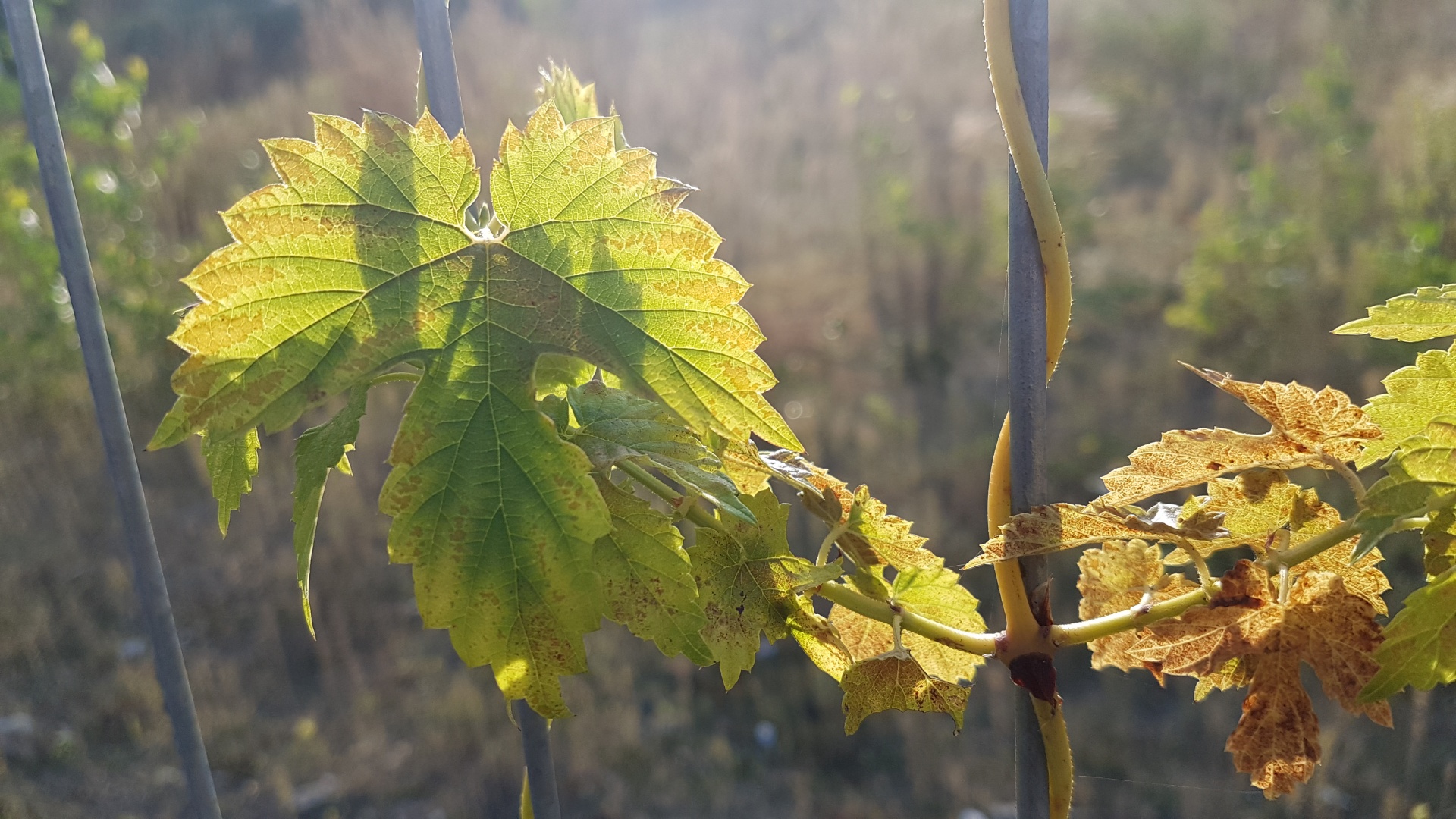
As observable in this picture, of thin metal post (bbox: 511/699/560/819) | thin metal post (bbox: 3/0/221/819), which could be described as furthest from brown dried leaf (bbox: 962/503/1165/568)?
thin metal post (bbox: 3/0/221/819)

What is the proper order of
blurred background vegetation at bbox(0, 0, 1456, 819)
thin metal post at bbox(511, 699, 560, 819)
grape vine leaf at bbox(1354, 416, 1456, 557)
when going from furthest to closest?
1. blurred background vegetation at bbox(0, 0, 1456, 819)
2. thin metal post at bbox(511, 699, 560, 819)
3. grape vine leaf at bbox(1354, 416, 1456, 557)

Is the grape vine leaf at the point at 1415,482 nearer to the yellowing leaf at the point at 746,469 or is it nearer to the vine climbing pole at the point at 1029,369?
the vine climbing pole at the point at 1029,369

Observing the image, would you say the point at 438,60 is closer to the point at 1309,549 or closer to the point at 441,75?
the point at 441,75

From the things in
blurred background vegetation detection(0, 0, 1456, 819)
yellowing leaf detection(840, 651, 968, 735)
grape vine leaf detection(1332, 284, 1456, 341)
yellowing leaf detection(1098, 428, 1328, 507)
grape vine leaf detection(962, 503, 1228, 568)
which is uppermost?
blurred background vegetation detection(0, 0, 1456, 819)

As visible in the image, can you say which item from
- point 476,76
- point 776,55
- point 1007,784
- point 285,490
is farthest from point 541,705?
point 776,55

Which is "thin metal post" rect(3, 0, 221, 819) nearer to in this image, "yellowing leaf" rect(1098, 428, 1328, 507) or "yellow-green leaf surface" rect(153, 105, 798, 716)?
"yellow-green leaf surface" rect(153, 105, 798, 716)

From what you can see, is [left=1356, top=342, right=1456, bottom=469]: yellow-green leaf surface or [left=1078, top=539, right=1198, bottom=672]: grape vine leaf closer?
[left=1356, top=342, right=1456, bottom=469]: yellow-green leaf surface
